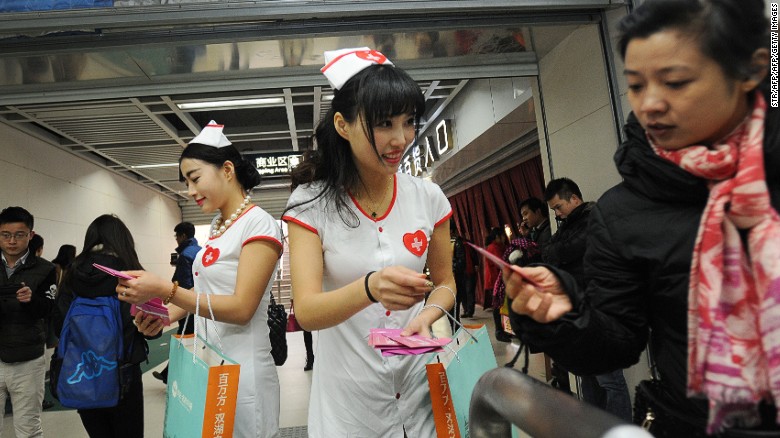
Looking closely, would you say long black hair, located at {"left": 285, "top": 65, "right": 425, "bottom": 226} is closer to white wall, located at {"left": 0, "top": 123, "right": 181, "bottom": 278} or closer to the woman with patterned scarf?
the woman with patterned scarf

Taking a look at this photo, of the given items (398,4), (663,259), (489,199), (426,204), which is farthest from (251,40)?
(489,199)

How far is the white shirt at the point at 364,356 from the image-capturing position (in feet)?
A: 4.47

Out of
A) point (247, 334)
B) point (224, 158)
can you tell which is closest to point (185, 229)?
point (224, 158)

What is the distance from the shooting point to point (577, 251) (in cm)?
345

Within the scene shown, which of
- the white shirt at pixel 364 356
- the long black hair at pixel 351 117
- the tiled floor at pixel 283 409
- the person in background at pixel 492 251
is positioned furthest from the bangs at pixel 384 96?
the person in background at pixel 492 251

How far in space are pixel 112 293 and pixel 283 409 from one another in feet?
8.52

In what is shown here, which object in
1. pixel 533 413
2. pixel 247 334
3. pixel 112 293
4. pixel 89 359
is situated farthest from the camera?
pixel 112 293

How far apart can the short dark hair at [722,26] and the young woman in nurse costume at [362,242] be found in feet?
2.06

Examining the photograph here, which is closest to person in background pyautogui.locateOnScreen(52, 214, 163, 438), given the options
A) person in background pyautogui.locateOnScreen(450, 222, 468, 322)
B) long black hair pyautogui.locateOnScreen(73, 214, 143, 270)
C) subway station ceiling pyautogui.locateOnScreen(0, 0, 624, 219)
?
long black hair pyautogui.locateOnScreen(73, 214, 143, 270)

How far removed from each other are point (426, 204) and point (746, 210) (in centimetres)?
84

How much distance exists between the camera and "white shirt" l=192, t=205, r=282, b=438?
178 centimetres

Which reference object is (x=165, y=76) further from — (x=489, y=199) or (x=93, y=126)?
(x=489, y=199)

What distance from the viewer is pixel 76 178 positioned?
9656mm

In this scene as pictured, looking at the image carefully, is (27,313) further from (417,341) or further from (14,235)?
(417,341)
